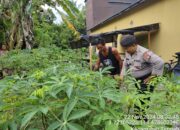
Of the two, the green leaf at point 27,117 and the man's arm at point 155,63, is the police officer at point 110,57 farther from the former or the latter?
the green leaf at point 27,117

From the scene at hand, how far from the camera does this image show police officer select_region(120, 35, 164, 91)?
4.91 metres

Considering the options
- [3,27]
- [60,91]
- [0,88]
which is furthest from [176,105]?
[3,27]

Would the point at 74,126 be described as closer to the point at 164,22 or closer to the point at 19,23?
the point at 19,23

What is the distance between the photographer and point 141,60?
512 cm

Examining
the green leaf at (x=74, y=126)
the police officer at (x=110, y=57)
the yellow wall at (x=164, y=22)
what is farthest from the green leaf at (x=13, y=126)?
the yellow wall at (x=164, y=22)

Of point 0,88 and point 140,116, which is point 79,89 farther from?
point 0,88

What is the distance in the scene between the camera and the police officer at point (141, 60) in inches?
193

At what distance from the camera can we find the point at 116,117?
2156mm

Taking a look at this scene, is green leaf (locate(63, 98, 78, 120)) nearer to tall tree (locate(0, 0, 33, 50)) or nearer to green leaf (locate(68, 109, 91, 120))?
green leaf (locate(68, 109, 91, 120))

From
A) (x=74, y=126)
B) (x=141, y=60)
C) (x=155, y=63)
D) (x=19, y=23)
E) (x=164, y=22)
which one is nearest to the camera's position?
(x=74, y=126)

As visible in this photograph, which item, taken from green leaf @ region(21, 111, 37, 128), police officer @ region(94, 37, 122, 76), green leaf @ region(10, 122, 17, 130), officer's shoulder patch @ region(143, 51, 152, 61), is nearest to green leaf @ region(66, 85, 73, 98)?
green leaf @ region(21, 111, 37, 128)

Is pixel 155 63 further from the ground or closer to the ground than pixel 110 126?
further from the ground

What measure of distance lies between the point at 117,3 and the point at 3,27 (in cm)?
2047

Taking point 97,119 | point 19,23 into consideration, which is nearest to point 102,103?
point 97,119
